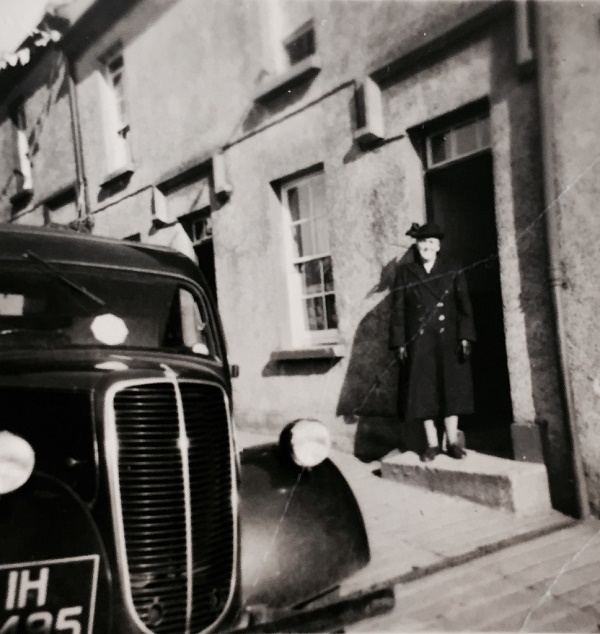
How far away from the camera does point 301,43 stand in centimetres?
643

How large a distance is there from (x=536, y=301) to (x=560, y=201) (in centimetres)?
73

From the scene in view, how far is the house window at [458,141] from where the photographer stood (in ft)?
16.0

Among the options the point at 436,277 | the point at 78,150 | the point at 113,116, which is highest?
the point at 113,116

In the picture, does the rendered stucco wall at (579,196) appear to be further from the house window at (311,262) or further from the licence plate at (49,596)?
the licence plate at (49,596)

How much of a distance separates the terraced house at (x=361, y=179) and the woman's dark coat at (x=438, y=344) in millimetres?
360

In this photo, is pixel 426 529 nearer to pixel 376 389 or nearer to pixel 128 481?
pixel 376 389

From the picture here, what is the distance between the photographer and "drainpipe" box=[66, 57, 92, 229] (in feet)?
32.6

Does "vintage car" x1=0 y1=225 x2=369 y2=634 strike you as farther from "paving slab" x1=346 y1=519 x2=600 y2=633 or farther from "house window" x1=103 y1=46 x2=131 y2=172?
"house window" x1=103 y1=46 x2=131 y2=172

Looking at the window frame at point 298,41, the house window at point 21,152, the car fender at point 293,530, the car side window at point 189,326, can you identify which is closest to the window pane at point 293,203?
the window frame at point 298,41

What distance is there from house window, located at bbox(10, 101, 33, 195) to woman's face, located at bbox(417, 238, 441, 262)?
937cm

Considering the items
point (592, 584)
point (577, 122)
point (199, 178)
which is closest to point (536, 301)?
point (577, 122)

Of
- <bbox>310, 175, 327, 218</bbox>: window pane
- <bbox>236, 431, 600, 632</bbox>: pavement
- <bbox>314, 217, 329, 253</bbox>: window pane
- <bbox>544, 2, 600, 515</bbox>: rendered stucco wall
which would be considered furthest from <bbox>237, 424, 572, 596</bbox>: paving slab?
<bbox>310, 175, 327, 218</bbox>: window pane

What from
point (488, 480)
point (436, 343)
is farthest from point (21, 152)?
point (488, 480)

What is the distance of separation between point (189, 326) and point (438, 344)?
2.37m
